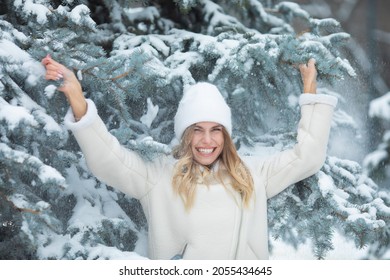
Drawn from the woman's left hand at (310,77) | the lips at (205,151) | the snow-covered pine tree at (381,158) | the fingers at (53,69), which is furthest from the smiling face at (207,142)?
the snow-covered pine tree at (381,158)

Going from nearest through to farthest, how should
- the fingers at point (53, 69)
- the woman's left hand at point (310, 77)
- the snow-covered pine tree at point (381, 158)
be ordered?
the fingers at point (53, 69) → the woman's left hand at point (310, 77) → the snow-covered pine tree at point (381, 158)

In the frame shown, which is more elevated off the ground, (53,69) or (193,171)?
(53,69)

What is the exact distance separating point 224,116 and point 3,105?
2.51ft

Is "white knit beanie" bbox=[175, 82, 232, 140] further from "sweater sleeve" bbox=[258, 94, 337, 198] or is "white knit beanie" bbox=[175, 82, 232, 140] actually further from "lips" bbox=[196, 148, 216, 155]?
"sweater sleeve" bbox=[258, 94, 337, 198]

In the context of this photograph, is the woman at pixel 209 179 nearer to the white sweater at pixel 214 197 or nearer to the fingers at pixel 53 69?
the white sweater at pixel 214 197

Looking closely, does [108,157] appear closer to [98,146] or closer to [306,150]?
[98,146]

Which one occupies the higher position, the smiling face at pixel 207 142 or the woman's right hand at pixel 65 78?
the woman's right hand at pixel 65 78

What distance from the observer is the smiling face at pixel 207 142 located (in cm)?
214

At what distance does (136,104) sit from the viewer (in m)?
2.56

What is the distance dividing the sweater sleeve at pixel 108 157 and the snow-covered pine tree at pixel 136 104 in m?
0.06

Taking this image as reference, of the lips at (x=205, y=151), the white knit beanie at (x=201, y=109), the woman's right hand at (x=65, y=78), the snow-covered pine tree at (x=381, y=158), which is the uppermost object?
the woman's right hand at (x=65, y=78)

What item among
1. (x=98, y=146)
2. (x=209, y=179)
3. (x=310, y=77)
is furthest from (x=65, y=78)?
(x=310, y=77)

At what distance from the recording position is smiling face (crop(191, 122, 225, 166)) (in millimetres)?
2139

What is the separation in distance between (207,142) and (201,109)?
12 centimetres
